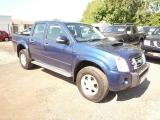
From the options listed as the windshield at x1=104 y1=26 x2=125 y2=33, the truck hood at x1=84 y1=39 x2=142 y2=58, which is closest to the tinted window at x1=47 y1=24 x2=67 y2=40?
the truck hood at x1=84 y1=39 x2=142 y2=58

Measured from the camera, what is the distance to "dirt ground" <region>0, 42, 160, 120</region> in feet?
A: 14.9

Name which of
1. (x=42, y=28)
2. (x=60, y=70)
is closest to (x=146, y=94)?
(x=60, y=70)

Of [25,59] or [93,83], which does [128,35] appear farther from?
[93,83]

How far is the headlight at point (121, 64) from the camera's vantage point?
15.6ft

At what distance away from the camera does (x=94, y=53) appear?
504 cm

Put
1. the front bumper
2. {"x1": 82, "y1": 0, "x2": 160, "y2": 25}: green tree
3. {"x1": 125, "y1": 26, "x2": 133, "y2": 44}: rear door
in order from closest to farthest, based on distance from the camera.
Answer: the front bumper → {"x1": 125, "y1": 26, "x2": 133, "y2": 44}: rear door → {"x1": 82, "y1": 0, "x2": 160, "y2": 25}: green tree

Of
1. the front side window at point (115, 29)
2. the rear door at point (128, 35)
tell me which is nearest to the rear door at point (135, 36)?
the rear door at point (128, 35)

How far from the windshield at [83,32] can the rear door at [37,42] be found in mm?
1105

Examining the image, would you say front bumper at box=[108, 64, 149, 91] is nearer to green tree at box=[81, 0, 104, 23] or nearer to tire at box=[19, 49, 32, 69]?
tire at box=[19, 49, 32, 69]

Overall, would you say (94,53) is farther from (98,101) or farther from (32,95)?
(32,95)

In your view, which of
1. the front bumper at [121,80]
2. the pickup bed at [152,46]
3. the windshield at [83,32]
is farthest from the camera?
the pickup bed at [152,46]

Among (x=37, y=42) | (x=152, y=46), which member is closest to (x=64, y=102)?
Answer: (x=37, y=42)

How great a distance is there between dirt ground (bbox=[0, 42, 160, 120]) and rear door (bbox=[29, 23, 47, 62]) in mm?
794

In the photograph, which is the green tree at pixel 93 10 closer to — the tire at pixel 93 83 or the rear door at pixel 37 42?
the rear door at pixel 37 42
